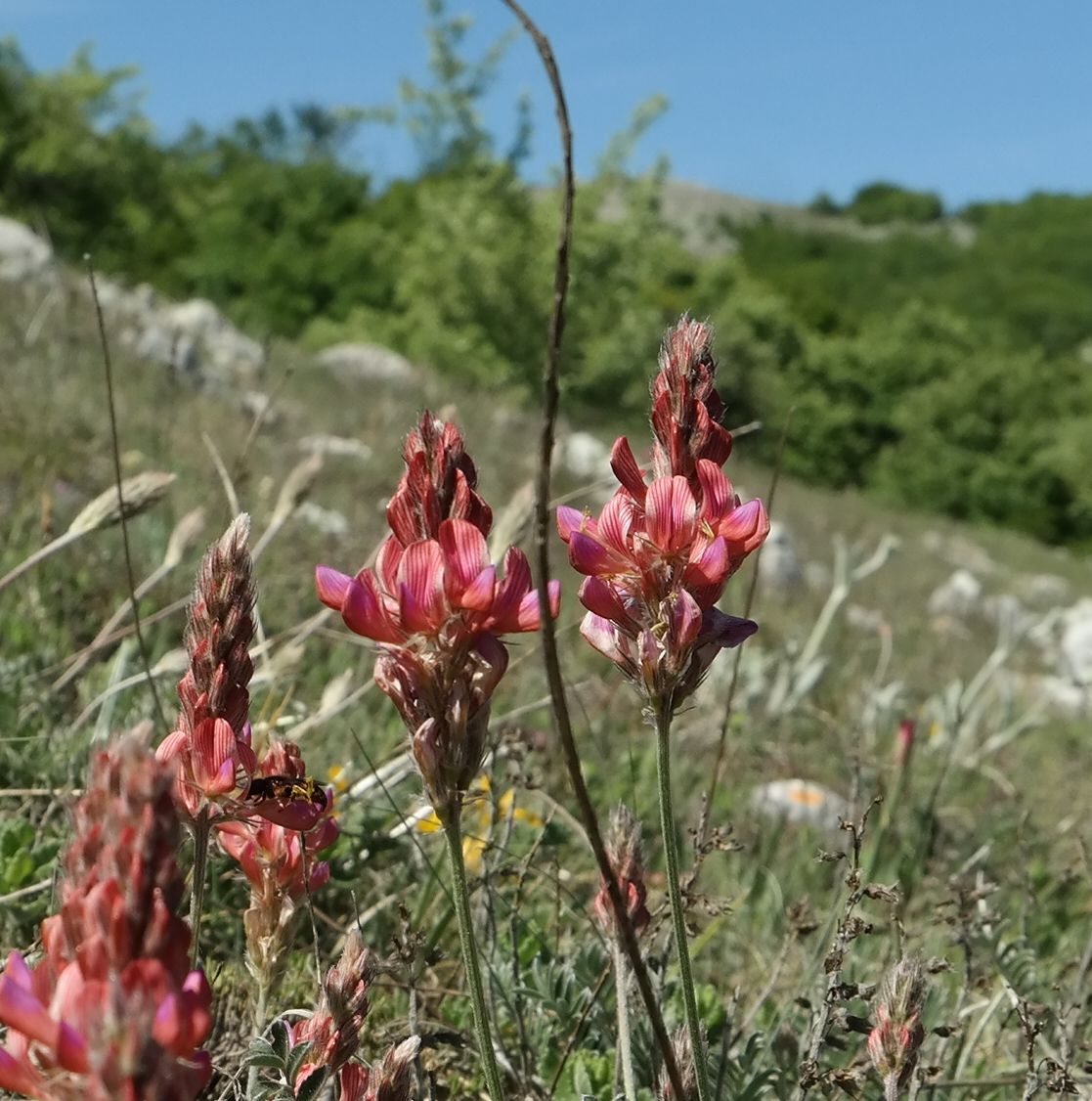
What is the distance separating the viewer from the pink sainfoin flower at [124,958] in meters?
0.61

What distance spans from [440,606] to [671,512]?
0.23 m

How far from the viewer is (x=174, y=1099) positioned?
2.07 feet

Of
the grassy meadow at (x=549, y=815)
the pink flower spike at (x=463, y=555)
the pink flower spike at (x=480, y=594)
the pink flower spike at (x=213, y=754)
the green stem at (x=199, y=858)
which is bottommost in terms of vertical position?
the grassy meadow at (x=549, y=815)

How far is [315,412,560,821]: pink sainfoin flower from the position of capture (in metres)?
0.96

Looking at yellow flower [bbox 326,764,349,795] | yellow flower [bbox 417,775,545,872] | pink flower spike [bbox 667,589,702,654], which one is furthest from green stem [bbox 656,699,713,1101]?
yellow flower [bbox 326,764,349,795]

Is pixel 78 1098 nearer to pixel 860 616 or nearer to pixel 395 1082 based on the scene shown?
pixel 395 1082

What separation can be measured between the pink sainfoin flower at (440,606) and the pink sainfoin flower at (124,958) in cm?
35

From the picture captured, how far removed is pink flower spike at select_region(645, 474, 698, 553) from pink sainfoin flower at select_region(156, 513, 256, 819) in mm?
362

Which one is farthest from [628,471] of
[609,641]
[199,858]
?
[199,858]

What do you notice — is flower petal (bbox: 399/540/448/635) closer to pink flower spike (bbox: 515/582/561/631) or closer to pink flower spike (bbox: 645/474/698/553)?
pink flower spike (bbox: 515/582/561/631)

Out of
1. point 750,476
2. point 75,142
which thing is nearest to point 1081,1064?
point 750,476

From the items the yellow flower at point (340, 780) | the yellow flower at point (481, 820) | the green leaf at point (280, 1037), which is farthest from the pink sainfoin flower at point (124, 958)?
the yellow flower at point (340, 780)

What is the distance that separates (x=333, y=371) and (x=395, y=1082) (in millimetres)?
14396

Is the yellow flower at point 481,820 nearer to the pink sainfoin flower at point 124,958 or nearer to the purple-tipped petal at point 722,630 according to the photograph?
the purple-tipped petal at point 722,630
